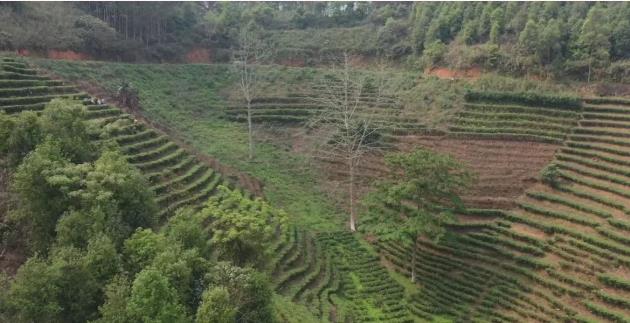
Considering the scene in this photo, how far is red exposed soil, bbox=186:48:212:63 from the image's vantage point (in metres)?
51.9

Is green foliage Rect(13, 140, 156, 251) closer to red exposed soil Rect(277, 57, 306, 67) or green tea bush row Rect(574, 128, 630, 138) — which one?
green tea bush row Rect(574, 128, 630, 138)

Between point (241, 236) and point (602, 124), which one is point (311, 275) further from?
point (602, 124)

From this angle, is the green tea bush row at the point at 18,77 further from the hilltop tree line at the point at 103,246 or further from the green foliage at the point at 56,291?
the green foliage at the point at 56,291

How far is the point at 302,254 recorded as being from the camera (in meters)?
25.0

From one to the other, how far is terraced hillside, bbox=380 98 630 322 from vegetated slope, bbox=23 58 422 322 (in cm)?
159

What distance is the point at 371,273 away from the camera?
2500 cm

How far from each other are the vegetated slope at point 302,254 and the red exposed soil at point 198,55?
74.3ft

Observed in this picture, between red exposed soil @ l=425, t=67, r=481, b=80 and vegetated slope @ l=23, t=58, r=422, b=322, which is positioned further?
red exposed soil @ l=425, t=67, r=481, b=80

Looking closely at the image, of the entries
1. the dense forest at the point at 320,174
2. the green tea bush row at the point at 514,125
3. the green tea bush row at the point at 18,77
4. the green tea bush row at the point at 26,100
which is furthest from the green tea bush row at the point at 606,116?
the green tea bush row at the point at 18,77

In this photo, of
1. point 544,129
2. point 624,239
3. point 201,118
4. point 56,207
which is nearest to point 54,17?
point 201,118

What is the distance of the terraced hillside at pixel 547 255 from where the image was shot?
20.6m

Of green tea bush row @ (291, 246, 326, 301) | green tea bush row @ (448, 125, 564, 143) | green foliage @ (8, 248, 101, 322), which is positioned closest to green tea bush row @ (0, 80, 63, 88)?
green foliage @ (8, 248, 101, 322)

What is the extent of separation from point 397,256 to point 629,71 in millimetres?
22737

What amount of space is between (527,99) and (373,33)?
24.1 m
